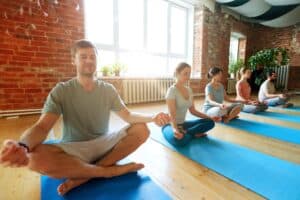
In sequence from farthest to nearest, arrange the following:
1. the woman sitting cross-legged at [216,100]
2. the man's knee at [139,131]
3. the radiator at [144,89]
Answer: the radiator at [144,89] < the woman sitting cross-legged at [216,100] < the man's knee at [139,131]

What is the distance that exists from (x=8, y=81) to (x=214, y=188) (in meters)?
3.34

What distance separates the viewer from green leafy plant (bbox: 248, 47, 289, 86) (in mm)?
6504

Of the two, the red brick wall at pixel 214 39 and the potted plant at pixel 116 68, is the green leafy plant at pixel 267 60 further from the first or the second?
the potted plant at pixel 116 68

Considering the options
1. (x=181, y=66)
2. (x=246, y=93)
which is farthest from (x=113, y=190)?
(x=246, y=93)

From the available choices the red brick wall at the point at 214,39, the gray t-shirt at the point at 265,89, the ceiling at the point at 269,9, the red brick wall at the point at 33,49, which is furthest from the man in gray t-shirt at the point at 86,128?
the ceiling at the point at 269,9

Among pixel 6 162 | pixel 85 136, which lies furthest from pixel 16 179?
pixel 6 162

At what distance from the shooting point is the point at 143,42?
495 centimetres

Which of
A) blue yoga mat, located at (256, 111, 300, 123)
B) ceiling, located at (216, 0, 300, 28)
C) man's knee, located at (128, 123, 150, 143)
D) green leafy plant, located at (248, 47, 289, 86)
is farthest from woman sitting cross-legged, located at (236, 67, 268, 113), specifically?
green leafy plant, located at (248, 47, 289, 86)

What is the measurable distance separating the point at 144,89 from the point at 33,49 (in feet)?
8.06

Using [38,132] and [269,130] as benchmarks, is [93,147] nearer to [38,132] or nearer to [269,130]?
[38,132]

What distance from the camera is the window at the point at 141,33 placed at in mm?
4309

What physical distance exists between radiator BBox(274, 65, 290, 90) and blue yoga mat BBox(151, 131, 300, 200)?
6976 mm

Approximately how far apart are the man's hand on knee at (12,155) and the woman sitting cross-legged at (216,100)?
2.36 m

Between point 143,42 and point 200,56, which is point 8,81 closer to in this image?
point 143,42
